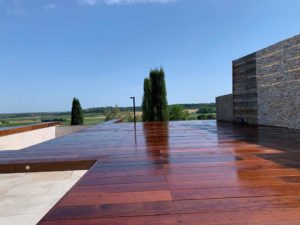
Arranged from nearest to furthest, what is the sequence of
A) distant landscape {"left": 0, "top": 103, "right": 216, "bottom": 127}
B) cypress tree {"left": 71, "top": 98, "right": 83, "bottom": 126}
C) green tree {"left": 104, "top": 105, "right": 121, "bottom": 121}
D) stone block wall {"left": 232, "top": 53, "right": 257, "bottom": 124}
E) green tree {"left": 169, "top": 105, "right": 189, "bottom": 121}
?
stone block wall {"left": 232, "top": 53, "right": 257, "bottom": 124} → distant landscape {"left": 0, "top": 103, "right": 216, "bottom": 127} → cypress tree {"left": 71, "top": 98, "right": 83, "bottom": 126} → green tree {"left": 169, "top": 105, "right": 189, "bottom": 121} → green tree {"left": 104, "top": 105, "right": 121, "bottom": 121}

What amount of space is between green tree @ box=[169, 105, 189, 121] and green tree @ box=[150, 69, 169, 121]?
10.4 feet

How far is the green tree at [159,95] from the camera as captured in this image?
13452 millimetres

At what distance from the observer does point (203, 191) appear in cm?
190

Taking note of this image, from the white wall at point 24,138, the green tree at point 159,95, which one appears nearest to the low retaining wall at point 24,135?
the white wall at point 24,138

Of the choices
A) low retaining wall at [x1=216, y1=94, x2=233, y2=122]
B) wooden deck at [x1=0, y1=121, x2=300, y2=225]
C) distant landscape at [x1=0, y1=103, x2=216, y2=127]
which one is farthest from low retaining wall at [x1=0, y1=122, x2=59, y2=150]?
low retaining wall at [x1=216, y1=94, x2=233, y2=122]

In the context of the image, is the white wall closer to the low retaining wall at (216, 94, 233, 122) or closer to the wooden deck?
the wooden deck

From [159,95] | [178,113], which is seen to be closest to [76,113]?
[159,95]

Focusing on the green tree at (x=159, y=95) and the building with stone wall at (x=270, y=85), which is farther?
the green tree at (x=159, y=95)

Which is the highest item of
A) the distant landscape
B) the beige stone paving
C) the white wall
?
the distant landscape

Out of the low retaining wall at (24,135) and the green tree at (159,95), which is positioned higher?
the green tree at (159,95)

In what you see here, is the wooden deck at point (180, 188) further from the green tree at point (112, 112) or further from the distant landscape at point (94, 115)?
the green tree at point (112, 112)

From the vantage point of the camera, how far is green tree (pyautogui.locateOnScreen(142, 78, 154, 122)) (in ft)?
44.9

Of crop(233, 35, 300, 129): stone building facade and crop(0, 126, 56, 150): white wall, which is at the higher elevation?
crop(233, 35, 300, 129): stone building facade

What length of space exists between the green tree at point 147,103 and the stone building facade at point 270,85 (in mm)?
5539
